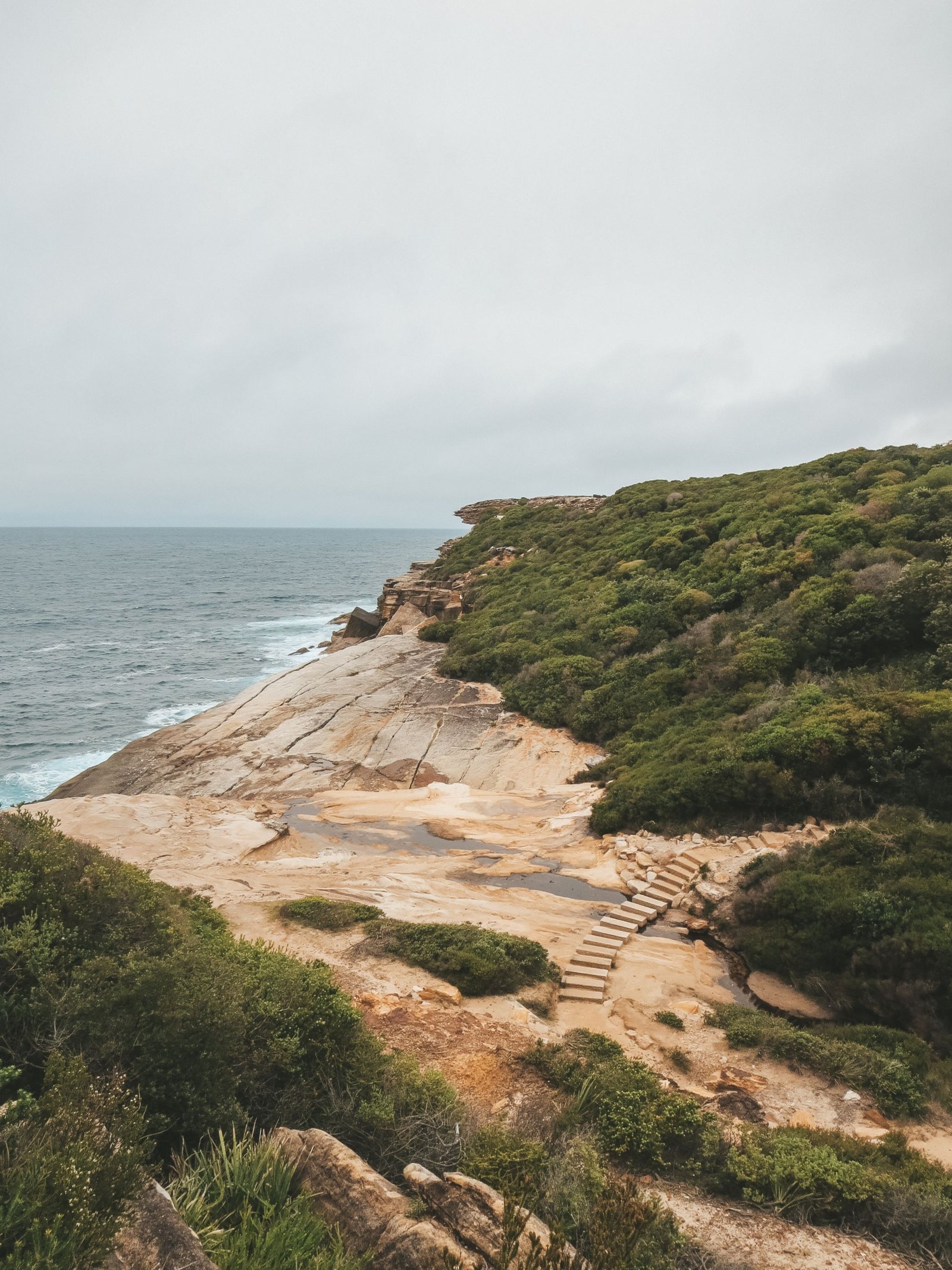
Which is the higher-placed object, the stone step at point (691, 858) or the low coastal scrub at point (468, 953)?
the stone step at point (691, 858)

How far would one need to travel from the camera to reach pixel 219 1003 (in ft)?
26.1

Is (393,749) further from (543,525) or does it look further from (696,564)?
(543,525)

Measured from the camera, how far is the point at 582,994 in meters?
12.5

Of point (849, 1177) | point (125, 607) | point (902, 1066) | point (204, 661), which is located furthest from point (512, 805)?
point (125, 607)

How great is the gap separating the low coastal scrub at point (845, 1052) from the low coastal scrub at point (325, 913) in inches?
272

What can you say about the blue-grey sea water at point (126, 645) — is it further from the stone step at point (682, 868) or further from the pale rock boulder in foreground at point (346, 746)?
the stone step at point (682, 868)

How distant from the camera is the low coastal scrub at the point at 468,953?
12.3 m

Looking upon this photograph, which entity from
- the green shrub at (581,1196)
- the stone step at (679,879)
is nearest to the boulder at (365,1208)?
the green shrub at (581,1196)

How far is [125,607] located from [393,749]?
76.8 metres

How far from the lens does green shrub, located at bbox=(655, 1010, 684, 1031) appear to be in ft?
38.2

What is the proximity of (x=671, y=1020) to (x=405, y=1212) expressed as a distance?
23.1 ft

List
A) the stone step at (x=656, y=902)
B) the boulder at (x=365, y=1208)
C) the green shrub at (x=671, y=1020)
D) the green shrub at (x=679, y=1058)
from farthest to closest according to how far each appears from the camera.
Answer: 1. the stone step at (x=656, y=902)
2. the green shrub at (x=671, y=1020)
3. the green shrub at (x=679, y=1058)
4. the boulder at (x=365, y=1208)

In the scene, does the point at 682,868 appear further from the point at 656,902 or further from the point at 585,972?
the point at 585,972

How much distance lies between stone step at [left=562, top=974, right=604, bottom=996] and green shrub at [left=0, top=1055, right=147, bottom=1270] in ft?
27.7
